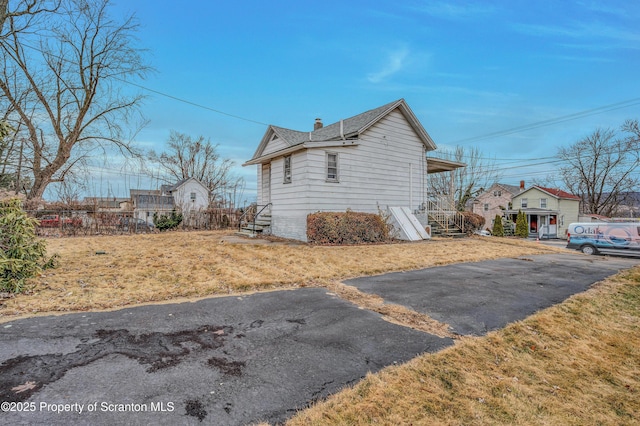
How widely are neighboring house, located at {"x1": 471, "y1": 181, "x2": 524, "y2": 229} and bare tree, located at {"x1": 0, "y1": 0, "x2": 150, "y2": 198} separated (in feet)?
141

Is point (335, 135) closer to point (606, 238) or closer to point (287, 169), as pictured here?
point (287, 169)

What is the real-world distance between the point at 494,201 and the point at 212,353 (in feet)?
154

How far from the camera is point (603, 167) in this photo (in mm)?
35531

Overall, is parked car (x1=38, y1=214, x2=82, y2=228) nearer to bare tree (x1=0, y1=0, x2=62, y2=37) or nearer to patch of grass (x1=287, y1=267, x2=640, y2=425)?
bare tree (x1=0, y1=0, x2=62, y2=37)

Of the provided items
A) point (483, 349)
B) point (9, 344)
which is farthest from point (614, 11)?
point (9, 344)

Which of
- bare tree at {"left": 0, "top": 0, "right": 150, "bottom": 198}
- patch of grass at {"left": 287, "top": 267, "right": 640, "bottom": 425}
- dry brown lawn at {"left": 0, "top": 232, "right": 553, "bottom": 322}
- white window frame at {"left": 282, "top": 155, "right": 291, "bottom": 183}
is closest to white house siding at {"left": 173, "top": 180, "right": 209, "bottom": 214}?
bare tree at {"left": 0, "top": 0, "right": 150, "bottom": 198}

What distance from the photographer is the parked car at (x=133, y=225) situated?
15812 millimetres

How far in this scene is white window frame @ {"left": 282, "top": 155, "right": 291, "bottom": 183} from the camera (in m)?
13.8

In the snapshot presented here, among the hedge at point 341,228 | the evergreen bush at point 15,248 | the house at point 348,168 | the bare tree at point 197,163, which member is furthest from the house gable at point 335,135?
the bare tree at point 197,163

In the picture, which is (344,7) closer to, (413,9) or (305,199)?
(413,9)

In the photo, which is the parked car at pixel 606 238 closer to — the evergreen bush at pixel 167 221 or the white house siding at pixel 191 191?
the evergreen bush at pixel 167 221

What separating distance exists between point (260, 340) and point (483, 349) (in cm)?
246

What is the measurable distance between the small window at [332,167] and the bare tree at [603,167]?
37.3 meters

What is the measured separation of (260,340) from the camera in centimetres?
329
